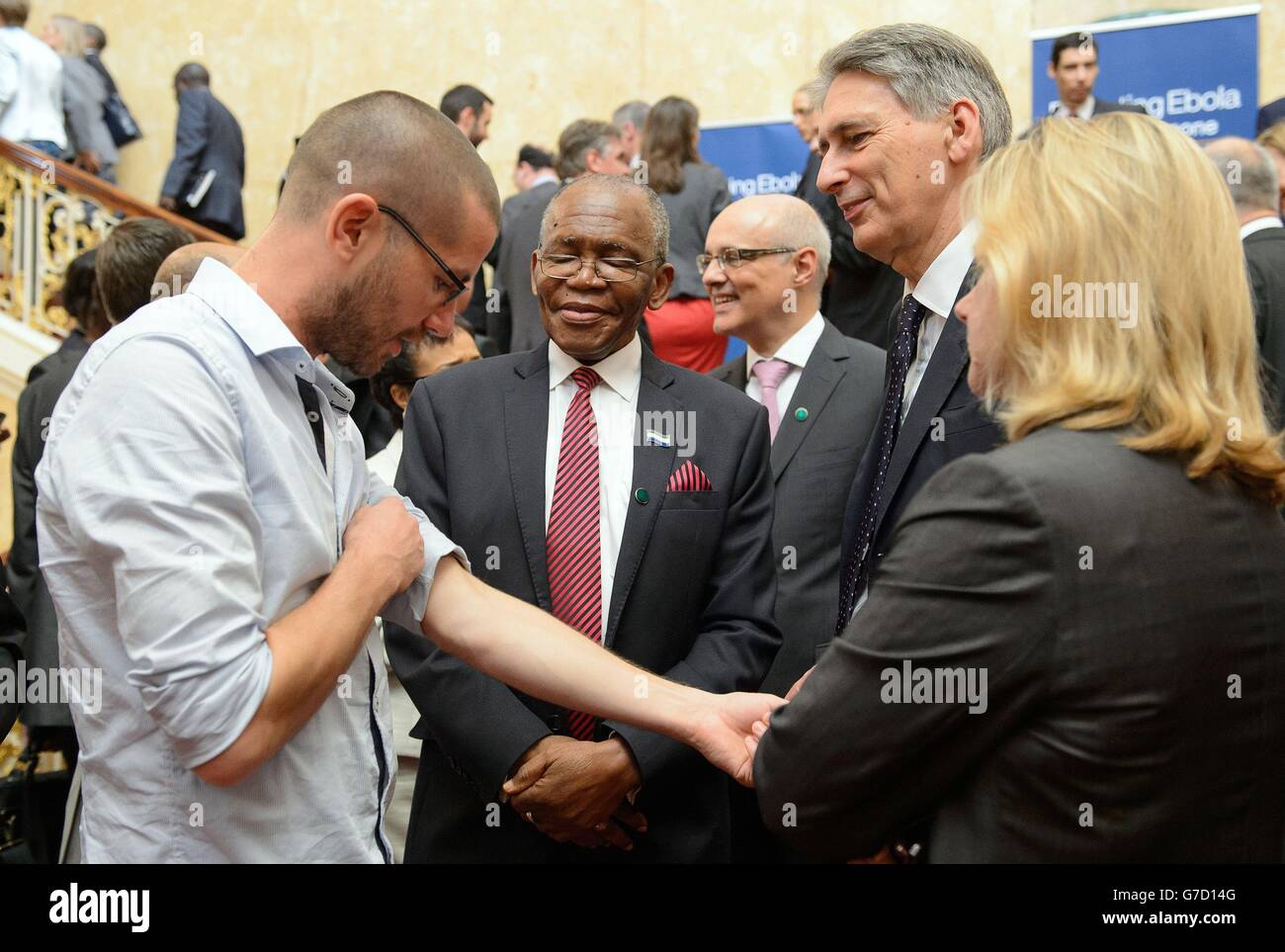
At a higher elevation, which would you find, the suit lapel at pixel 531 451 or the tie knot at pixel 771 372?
the tie knot at pixel 771 372

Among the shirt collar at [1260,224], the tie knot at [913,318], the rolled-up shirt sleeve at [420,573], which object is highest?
the shirt collar at [1260,224]

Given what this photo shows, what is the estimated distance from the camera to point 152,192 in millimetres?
12961

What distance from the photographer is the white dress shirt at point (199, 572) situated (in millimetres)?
1687

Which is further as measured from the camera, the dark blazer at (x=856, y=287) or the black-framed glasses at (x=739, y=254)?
the dark blazer at (x=856, y=287)

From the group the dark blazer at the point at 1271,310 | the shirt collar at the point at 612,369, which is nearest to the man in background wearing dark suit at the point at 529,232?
the shirt collar at the point at 612,369

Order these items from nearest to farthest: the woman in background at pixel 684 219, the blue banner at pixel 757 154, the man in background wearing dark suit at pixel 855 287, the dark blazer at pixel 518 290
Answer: the man in background wearing dark suit at pixel 855 287 < the dark blazer at pixel 518 290 < the woman in background at pixel 684 219 < the blue banner at pixel 757 154

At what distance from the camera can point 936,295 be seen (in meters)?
2.60

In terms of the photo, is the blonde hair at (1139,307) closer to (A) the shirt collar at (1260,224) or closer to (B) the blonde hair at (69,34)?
(A) the shirt collar at (1260,224)

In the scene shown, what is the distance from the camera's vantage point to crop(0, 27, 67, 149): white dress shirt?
921cm

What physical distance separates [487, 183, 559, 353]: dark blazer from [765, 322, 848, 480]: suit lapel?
215cm

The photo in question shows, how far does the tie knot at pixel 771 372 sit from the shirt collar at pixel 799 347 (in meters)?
0.02

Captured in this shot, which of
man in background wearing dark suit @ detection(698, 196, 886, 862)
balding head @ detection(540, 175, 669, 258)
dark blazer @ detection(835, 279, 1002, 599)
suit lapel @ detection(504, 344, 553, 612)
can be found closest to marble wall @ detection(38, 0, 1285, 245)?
man in background wearing dark suit @ detection(698, 196, 886, 862)
